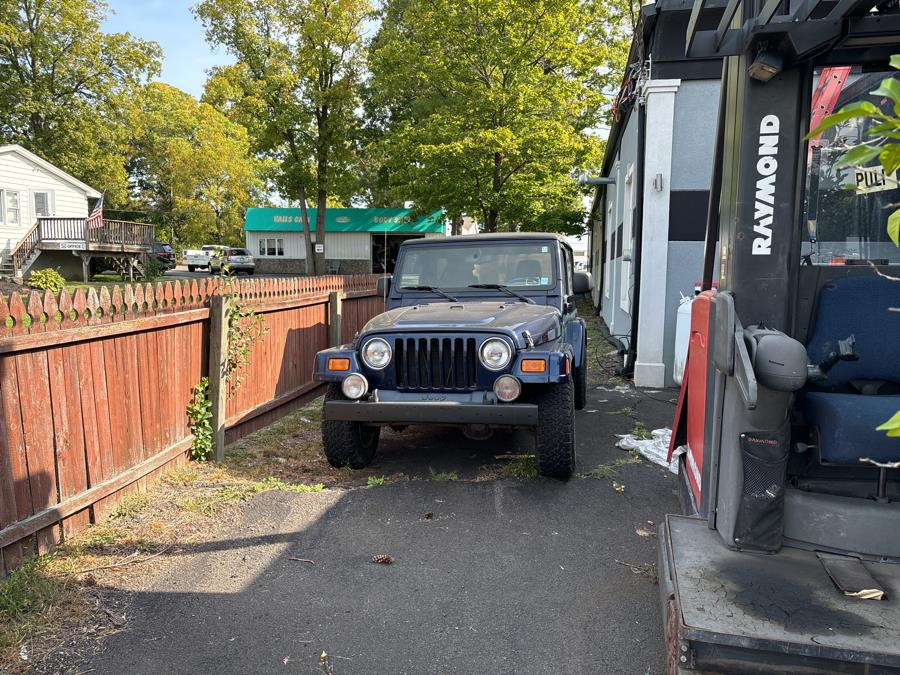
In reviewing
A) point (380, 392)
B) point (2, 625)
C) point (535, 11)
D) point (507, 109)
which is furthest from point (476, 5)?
point (2, 625)

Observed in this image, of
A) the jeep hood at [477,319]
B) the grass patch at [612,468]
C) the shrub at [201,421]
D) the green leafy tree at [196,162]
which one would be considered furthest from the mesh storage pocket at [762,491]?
the green leafy tree at [196,162]

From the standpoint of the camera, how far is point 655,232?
8.17 metres

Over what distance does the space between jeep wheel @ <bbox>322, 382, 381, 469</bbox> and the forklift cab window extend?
323 cm

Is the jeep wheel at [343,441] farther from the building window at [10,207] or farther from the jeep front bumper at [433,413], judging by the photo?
the building window at [10,207]

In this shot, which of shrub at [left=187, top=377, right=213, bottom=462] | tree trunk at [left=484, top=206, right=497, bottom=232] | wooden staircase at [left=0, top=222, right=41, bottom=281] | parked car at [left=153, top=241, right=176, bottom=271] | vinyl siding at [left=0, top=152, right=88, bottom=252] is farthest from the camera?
parked car at [left=153, top=241, right=176, bottom=271]

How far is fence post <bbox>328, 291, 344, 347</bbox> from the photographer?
832 cm

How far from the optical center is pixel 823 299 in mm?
2625

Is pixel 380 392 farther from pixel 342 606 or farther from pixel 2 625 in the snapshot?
pixel 2 625

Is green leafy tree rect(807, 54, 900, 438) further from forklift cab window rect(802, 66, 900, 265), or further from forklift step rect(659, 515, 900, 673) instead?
forklift cab window rect(802, 66, 900, 265)

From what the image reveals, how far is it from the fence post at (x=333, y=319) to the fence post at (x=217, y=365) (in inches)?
118

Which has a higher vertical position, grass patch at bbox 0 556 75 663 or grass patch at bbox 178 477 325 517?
grass patch at bbox 0 556 75 663

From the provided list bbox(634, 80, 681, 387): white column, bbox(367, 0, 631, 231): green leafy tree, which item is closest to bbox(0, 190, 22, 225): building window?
bbox(367, 0, 631, 231): green leafy tree

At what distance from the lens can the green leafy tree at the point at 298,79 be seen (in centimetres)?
2806

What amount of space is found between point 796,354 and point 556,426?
98.3 inches
